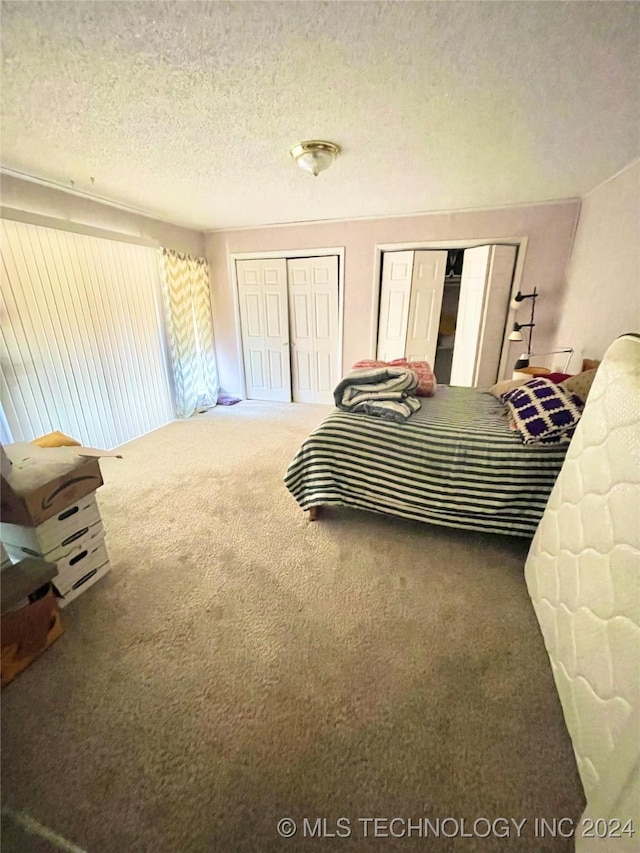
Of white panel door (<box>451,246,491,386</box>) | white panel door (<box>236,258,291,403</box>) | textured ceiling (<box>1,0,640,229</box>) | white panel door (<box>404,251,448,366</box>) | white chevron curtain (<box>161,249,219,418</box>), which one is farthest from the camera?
white panel door (<box>236,258,291,403</box>)

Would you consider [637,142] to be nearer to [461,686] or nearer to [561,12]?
[561,12]

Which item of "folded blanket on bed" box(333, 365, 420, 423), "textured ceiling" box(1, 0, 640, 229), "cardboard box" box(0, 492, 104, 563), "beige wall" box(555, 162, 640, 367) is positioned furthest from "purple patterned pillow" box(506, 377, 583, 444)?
"cardboard box" box(0, 492, 104, 563)

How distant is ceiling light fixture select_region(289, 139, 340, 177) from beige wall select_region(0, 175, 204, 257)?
80.3 inches

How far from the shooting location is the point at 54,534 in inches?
60.3

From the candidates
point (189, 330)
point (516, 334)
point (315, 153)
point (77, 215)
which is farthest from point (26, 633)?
point (516, 334)

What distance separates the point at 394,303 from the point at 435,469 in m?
2.73

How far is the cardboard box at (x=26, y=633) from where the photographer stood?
1.24 metres

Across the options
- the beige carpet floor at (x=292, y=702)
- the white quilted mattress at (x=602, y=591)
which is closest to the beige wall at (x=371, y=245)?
the white quilted mattress at (x=602, y=591)

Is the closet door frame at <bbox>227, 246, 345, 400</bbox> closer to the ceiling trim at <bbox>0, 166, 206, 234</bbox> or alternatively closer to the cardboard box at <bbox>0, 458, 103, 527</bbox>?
the ceiling trim at <bbox>0, 166, 206, 234</bbox>

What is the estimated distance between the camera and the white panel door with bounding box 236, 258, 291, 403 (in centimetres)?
438

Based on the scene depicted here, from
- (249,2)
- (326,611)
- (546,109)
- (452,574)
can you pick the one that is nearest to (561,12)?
(546,109)

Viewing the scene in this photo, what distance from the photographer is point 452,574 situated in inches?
68.5

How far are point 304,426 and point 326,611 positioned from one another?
2548 millimetres

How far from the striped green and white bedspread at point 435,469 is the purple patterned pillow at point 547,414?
0.06 metres
